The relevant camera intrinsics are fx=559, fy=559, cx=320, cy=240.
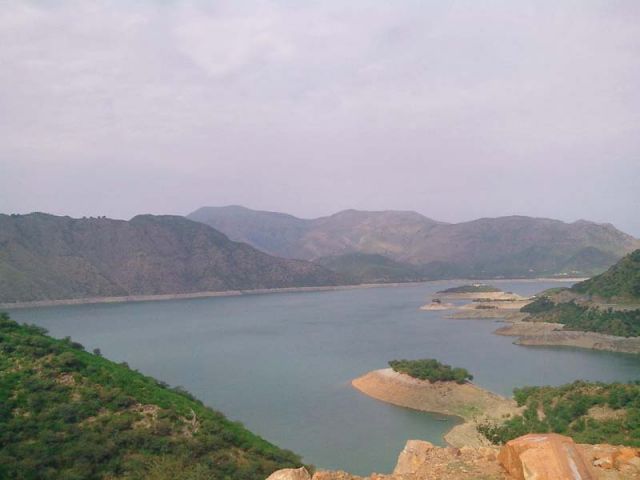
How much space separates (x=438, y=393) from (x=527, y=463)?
23523 mm

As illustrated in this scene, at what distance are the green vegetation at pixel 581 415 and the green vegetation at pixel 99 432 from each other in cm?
841

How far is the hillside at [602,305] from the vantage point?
4556cm

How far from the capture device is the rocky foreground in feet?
14.7

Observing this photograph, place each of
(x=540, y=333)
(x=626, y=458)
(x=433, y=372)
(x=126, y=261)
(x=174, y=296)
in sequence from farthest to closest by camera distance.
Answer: (x=126, y=261), (x=174, y=296), (x=540, y=333), (x=433, y=372), (x=626, y=458)

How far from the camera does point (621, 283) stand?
51.7 m

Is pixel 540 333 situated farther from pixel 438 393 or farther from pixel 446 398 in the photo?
pixel 446 398

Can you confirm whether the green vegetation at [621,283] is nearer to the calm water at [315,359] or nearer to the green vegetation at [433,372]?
the calm water at [315,359]

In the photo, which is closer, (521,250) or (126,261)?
(126,261)

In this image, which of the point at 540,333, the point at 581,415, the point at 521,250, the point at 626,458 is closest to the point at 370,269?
the point at 521,250

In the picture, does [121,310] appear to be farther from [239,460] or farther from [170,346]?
[239,460]

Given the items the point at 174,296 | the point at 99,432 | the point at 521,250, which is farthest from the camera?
the point at 521,250

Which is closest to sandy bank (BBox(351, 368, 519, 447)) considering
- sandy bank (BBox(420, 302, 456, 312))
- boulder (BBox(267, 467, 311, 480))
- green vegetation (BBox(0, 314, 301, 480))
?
green vegetation (BBox(0, 314, 301, 480))

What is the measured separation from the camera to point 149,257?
10844 centimetres

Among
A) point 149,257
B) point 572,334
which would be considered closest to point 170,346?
point 572,334
